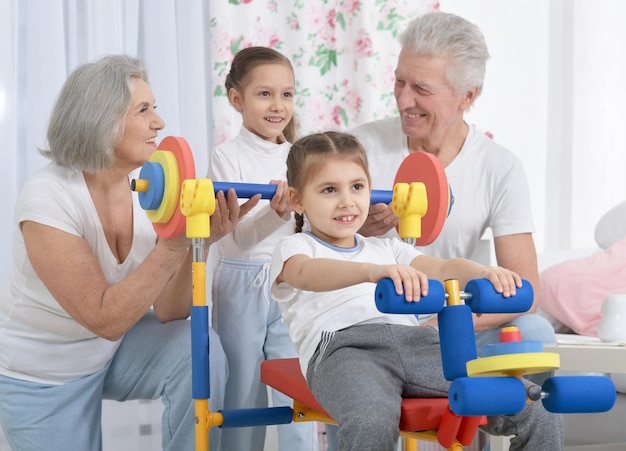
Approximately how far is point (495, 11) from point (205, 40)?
4.52 ft

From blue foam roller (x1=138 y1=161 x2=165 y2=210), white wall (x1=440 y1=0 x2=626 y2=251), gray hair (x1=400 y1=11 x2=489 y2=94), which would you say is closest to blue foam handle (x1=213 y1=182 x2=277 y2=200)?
blue foam roller (x1=138 y1=161 x2=165 y2=210)

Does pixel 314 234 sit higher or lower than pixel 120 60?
lower

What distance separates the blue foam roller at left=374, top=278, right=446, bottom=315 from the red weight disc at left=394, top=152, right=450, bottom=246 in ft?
1.67

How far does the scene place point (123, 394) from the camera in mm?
2055

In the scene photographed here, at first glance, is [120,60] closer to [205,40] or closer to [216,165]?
[216,165]

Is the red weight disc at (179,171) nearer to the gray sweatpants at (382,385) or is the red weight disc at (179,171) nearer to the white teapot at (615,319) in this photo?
the gray sweatpants at (382,385)

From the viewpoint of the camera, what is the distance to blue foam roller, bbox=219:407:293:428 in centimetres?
173

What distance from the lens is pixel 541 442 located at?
1.47m

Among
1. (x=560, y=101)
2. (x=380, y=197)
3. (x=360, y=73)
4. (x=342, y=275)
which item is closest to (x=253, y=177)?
(x=380, y=197)

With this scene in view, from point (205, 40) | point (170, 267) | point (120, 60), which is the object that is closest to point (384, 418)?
point (170, 267)

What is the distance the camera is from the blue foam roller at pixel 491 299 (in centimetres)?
139

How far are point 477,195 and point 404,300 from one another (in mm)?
983

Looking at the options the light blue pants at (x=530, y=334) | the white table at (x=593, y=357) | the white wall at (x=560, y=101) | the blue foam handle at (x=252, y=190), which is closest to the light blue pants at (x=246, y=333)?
the light blue pants at (x=530, y=334)

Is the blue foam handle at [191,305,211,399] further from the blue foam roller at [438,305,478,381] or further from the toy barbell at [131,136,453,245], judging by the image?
the blue foam roller at [438,305,478,381]
